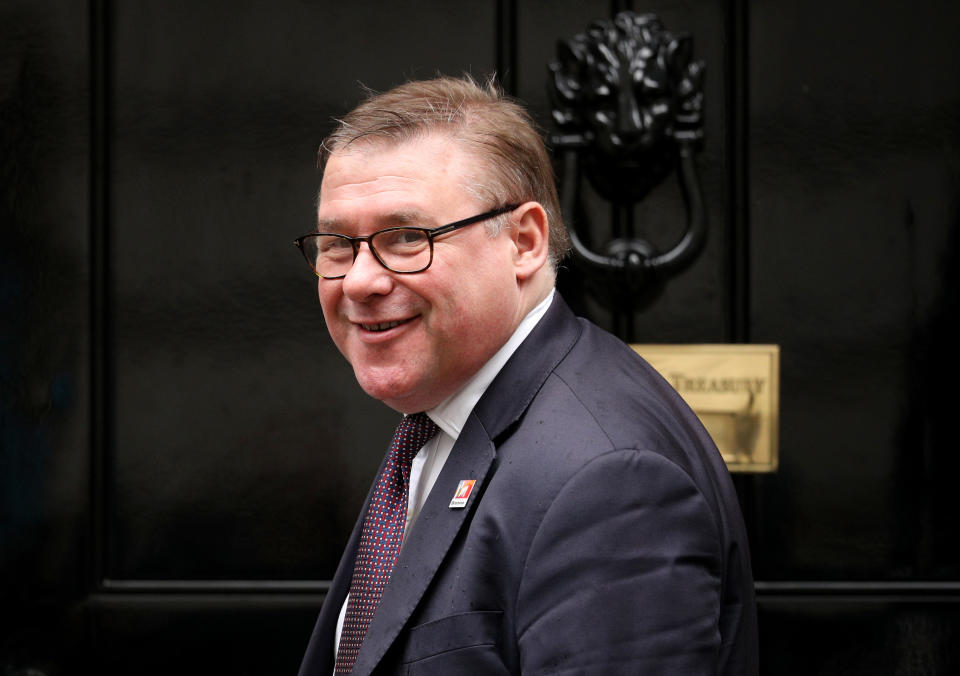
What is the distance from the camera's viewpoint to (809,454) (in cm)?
233

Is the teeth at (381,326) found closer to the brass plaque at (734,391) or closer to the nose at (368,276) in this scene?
the nose at (368,276)

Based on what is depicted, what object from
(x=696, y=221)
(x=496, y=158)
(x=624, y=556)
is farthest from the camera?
(x=696, y=221)

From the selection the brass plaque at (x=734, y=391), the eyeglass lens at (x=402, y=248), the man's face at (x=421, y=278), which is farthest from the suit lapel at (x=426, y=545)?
the brass plaque at (x=734, y=391)

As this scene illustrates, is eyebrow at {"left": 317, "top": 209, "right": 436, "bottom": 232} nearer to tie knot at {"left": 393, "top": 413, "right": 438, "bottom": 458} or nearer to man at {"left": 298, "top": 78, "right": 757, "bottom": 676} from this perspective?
man at {"left": 298, "top": 78, "right": 757, "bottom": 676}

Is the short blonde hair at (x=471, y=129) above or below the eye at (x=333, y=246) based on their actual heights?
above

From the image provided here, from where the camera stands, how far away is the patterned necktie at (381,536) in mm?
1388

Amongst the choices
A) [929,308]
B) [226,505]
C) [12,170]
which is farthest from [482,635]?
[12,170]

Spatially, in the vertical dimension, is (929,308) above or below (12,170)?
below

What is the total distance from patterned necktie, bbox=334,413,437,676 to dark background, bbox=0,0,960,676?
2.88 feet

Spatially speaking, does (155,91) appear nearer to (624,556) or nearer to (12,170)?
(12,170)

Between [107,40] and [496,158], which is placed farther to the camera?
[107,40]

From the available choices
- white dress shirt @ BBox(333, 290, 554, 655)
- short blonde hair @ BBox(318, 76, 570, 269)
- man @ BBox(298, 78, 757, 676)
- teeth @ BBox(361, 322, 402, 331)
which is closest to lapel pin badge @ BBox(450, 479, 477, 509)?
man @ BBox(298, 78, 757, 676)

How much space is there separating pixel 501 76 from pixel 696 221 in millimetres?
536

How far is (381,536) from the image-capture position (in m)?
1.44
